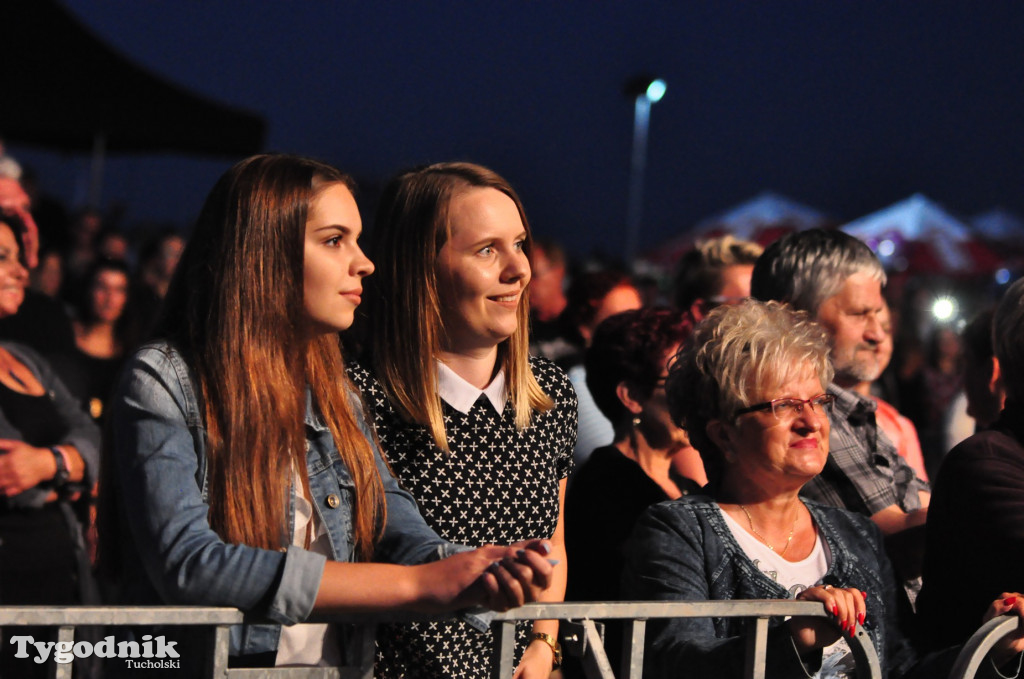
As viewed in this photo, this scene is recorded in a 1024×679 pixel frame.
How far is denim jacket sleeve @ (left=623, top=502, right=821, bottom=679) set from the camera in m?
2.30

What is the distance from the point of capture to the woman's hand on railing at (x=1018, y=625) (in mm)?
2414

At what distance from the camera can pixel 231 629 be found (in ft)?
6.76

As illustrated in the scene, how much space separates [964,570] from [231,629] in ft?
5.72

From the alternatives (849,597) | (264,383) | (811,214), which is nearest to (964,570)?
(849,597)

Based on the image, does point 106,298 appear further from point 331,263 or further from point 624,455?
point 331,263

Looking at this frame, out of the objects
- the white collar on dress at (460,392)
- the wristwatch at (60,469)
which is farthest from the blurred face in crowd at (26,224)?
the white collar on dress at (460,392)

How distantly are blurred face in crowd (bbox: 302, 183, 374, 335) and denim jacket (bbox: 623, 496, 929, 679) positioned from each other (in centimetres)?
91

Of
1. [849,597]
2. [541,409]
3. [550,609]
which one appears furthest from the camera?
[541,409]

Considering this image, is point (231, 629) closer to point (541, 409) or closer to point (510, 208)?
point (541, 409)

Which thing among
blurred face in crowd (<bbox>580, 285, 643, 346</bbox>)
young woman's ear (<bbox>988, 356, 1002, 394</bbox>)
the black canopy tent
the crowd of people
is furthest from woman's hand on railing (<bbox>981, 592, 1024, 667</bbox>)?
the black canopy tent

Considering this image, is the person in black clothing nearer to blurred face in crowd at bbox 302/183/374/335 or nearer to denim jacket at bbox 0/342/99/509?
blurred face in crowd at bbox 302/183/374/335

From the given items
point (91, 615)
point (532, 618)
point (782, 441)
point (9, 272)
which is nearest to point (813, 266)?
point (782, 441)

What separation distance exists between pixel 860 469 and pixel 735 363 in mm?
849

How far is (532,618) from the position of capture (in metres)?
2.02
